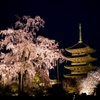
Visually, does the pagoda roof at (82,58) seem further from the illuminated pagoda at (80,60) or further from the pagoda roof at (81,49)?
the pagoda roof at (81,49)

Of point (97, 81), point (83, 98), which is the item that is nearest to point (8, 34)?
point (83, 98)

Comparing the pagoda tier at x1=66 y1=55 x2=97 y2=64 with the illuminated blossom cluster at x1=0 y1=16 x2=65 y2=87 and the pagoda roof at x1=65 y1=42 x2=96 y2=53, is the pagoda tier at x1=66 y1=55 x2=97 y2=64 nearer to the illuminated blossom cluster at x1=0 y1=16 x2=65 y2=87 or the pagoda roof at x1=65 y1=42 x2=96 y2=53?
the pagoda roof at x1=65 y1=42 x2=96 y2=53

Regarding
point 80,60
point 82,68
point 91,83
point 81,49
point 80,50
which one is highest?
point 81,49

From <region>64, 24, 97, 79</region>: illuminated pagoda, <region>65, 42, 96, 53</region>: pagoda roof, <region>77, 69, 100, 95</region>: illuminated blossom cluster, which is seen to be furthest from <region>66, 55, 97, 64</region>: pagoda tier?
<region>77, 69, 100, 95</region>: illuminated blossom cluster

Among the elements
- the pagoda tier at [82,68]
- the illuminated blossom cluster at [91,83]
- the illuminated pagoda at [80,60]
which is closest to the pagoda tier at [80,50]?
the illuminated pagoda at [80,60]

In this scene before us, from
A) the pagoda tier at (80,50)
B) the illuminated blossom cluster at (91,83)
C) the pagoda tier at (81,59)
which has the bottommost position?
the illuminated blossom cluster at (91,83)

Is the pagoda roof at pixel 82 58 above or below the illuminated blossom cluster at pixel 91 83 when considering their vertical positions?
above

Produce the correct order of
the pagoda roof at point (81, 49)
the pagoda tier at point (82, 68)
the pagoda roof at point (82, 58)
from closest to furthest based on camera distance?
the pagoda tier at point (82, 68)
the pagoda roof at point (82, 58)
the pagoda roof at point (81, 49)

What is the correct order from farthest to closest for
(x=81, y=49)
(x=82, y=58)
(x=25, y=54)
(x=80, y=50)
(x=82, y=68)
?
(x=80, y=50), (x=81, y=49), (x=82, y=58), (x=82, y=68), (x=25, y=54)

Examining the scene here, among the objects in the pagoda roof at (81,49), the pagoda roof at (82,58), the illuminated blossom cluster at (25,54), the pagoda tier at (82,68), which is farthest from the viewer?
the pagoda roof at (81,49)

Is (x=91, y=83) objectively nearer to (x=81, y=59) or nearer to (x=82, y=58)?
(x=82, y=58)

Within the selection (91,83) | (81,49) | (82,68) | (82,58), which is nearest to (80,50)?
(81,49)

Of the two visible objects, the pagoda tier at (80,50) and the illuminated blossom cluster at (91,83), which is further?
the pagoda tier at (80,50)

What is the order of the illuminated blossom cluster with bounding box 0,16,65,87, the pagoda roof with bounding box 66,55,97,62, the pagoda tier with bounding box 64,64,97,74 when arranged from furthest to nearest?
the pagoda roof with bounding box 66,55,97,62, the pagoda tier with bounding box 64,64,97,74, the illuminated blossom cluster with bounding box 0,16,65,87
